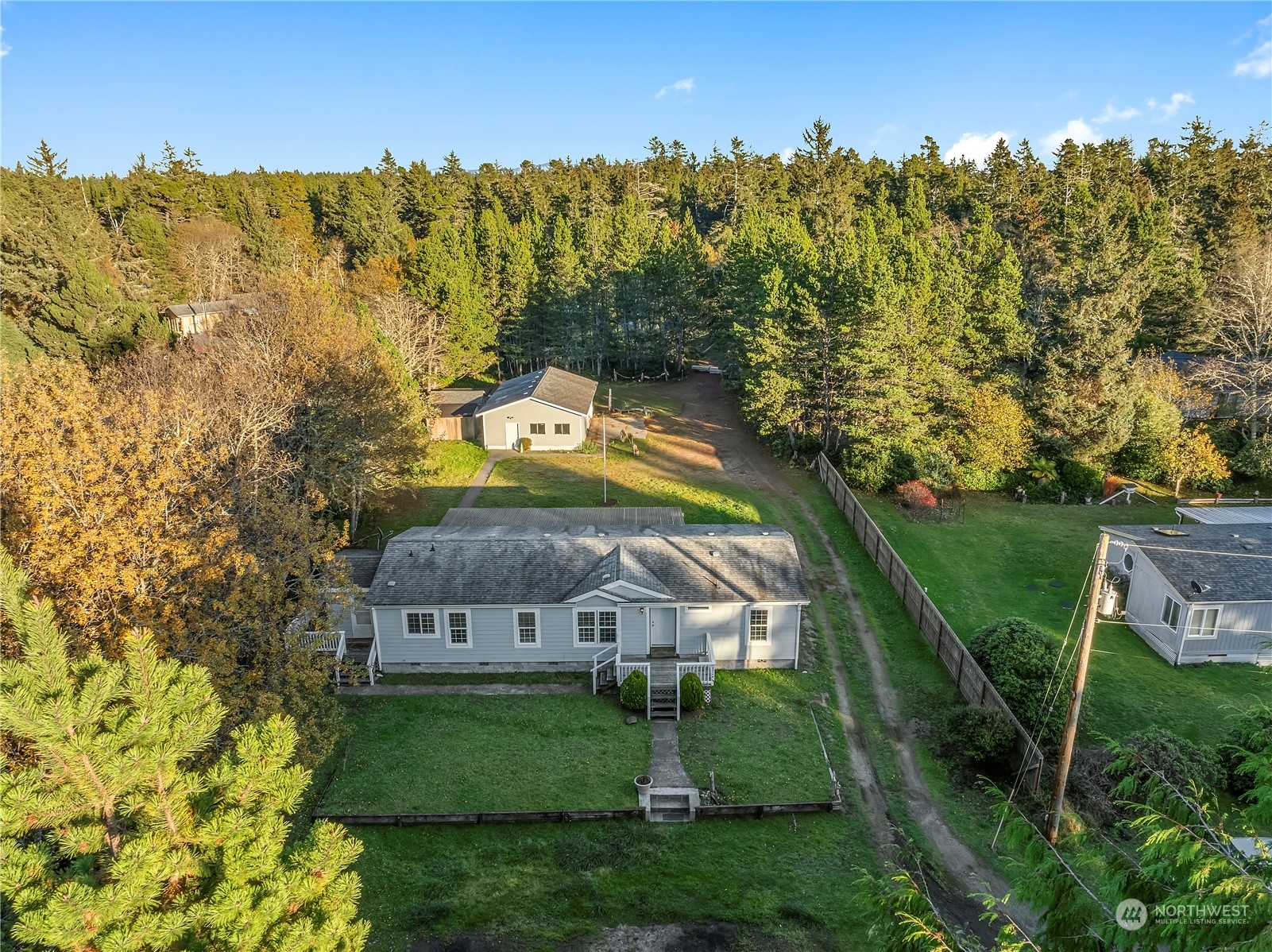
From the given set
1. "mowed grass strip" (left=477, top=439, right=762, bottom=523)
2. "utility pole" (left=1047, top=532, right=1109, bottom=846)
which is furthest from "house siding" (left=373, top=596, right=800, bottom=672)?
"mowed grass strip" (left=477, top=439, right=762, bottom=523)

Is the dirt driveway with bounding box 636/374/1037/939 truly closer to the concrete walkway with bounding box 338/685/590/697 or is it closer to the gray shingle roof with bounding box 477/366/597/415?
the gray shingle roof with bounding box 477/366/597/415

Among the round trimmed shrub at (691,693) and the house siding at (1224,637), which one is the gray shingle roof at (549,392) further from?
the house siding at (1224,637)

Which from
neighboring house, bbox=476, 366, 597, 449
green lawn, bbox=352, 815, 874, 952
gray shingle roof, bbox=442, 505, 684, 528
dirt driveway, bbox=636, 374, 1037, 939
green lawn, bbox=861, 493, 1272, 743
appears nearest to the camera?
green lawn, bbox=352, 815, 874, 952

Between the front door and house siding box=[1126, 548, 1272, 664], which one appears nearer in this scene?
the front door

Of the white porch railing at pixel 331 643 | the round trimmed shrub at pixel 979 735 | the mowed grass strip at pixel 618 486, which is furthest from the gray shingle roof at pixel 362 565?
the round trimmed shrub at pixel 979 735

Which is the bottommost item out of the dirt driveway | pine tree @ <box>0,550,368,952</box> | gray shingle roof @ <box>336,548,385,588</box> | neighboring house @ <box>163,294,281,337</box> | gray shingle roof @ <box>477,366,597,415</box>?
the dirt driveway

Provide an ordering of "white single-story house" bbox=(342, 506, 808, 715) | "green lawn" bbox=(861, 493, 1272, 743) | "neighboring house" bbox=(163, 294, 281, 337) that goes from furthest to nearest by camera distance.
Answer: "neighboring house" bbox=(163, 294, 281, 337), "white single-story house" bbox=(342, 506, 808, 715), "green lawn" bbox=(861, 493, 1272, 743)

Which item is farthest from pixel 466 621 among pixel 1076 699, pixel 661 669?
pixel 1076 699
